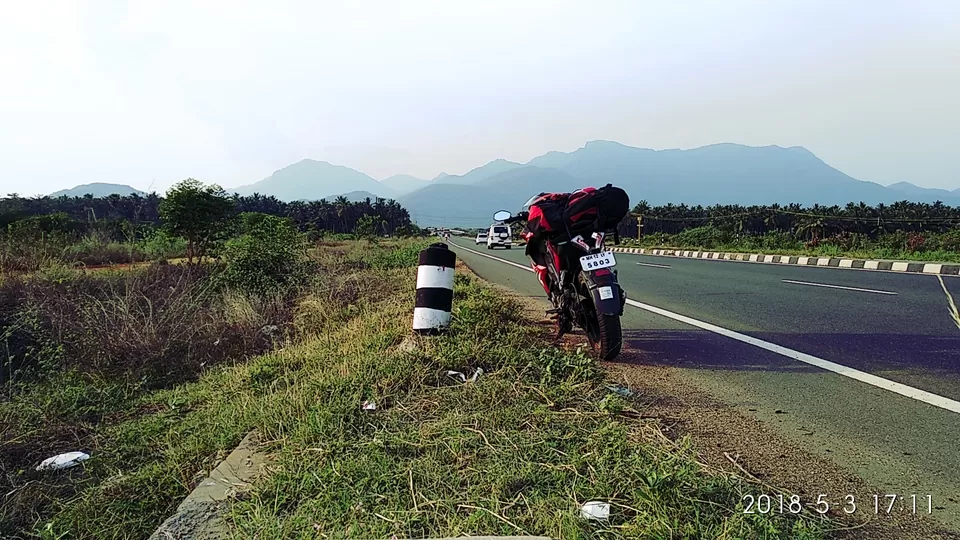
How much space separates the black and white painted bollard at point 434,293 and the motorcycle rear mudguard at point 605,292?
3.42ft

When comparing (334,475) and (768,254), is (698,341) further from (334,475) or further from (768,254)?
(768,254)

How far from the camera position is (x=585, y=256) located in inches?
166

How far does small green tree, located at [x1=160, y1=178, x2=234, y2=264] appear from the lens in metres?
12.3

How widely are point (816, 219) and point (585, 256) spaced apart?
4006 cm

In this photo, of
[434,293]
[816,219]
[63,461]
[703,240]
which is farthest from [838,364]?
[816,219]

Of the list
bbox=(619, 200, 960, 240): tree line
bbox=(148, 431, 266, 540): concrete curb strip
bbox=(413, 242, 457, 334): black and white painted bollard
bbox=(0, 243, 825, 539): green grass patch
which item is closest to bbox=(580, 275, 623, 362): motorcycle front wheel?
bbox=(0, 243, 825, 539): green grass patch

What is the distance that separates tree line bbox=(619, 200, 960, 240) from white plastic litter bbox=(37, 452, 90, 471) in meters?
31.9

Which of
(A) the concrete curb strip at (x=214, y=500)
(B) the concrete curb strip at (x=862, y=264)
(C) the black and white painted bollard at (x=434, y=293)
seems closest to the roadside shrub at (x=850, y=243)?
(B) the concrete curb strip at (x=862, y=264)

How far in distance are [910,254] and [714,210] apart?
40.1 meters

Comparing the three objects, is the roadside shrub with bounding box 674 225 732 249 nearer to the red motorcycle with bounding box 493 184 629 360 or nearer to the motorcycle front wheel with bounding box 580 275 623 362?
the red motorcycle with bounding box 493 184 629 360

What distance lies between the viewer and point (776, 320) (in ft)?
18.4

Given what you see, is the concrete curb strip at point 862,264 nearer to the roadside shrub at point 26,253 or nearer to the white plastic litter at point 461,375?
the white plastic litter at point 461,375

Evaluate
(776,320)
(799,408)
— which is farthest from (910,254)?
(799,408)

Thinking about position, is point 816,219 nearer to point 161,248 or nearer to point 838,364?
point 161,248
